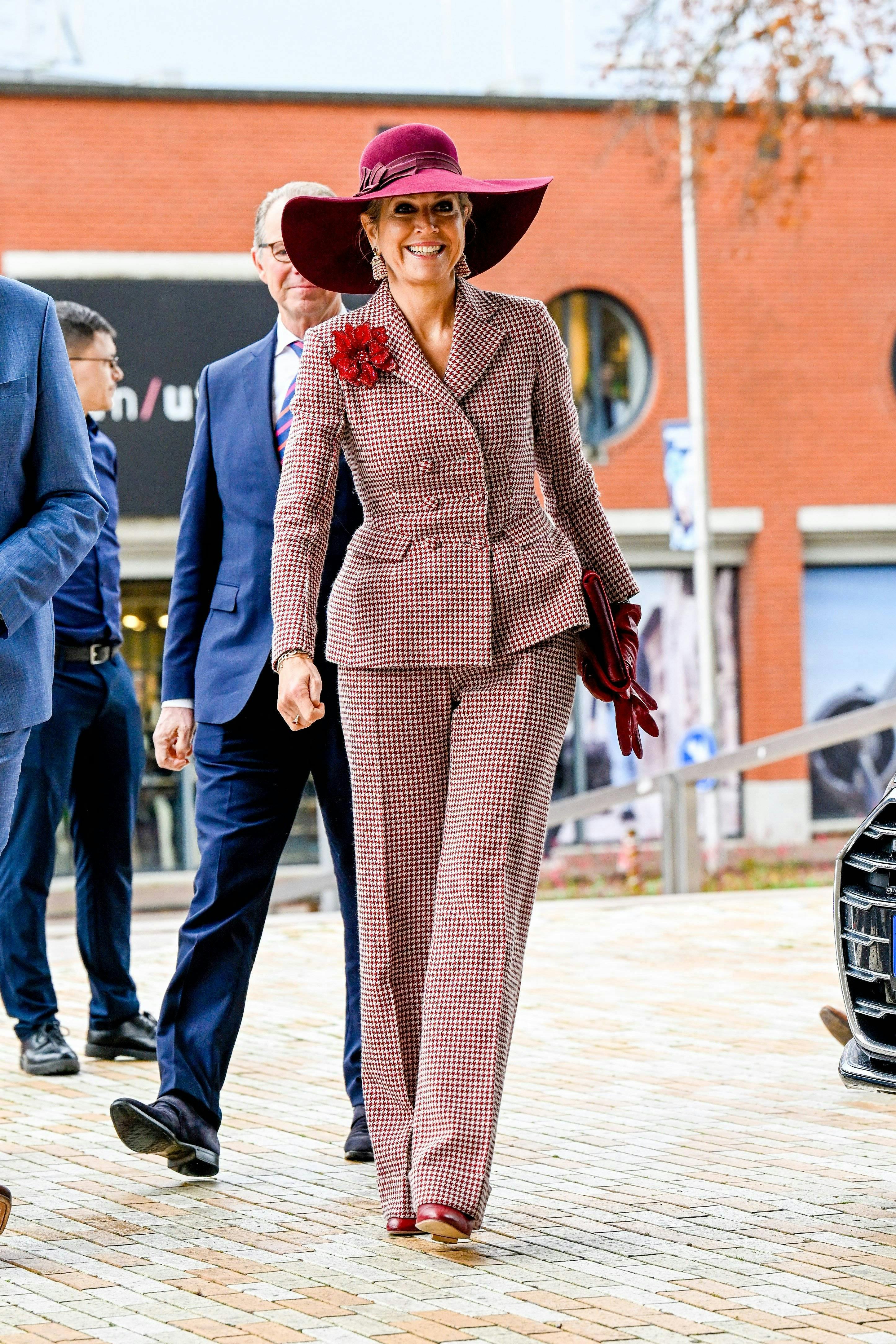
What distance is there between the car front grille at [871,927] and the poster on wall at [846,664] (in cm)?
1821

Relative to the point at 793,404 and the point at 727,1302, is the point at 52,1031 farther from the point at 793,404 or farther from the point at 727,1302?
the point at 793,404

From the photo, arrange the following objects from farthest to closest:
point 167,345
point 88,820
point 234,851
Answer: point 167,345
point 88,820
point 234,851

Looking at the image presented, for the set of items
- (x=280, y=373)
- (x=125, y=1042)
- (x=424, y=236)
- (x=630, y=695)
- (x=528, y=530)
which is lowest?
(x=125, y=1042)

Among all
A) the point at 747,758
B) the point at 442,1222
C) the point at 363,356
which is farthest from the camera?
the point at 747,758

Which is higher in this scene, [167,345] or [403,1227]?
[167,345]

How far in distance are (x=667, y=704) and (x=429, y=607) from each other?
17.7 meters

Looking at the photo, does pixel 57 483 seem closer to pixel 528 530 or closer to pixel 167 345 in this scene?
pixel 528 530

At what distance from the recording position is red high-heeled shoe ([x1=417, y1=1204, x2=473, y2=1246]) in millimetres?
3717

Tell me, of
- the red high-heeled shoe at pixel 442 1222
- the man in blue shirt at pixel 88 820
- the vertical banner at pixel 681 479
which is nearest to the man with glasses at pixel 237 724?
the red high-heeled shoe at pixel 442 1222

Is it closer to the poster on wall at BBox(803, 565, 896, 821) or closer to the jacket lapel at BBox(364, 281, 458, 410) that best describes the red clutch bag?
the jacket lapel at BBox(364, 281, 458, 410)

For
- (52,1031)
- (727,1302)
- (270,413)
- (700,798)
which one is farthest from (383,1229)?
(700,798)

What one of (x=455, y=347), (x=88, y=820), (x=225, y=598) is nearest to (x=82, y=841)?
(x=88, y=820)

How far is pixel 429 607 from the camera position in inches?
156

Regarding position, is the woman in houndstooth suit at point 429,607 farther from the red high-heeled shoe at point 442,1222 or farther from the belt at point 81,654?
the belt at point 81,654
